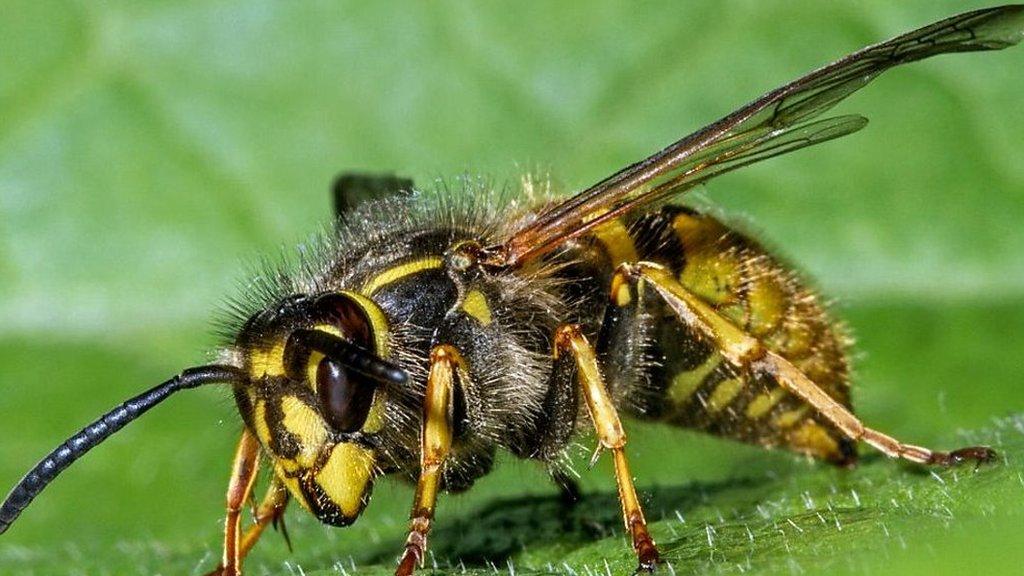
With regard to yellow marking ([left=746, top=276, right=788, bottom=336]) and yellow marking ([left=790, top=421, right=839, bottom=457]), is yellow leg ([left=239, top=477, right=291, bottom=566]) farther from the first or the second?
yellow marking ([left=790, top=421, right=839, bottom=457])

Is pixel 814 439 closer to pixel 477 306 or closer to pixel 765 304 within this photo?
pixel 765 304

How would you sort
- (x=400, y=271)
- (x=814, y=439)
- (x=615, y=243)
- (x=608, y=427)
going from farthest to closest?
(x=814, y=439) < (x=615, y=243) < (x=400, y=271) < (x=608, y=427)

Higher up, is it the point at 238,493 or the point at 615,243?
the point at 615,243

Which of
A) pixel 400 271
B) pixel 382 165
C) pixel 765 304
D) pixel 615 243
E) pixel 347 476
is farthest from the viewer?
pixel 382 165

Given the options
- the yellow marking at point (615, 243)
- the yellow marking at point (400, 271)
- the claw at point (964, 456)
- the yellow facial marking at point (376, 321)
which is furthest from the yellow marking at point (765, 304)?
the yellow facial marking at point (376, 321)

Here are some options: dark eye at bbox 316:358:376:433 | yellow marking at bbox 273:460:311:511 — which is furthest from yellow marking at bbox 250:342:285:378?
yellow marking at bbox 273:460:311:511

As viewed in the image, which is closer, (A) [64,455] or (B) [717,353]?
(A) [64,455]

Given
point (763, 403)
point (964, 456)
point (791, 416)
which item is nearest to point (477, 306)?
point (763, 403)

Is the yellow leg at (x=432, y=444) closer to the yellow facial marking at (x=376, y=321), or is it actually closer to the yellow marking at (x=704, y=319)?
the yellow facial marking at (x=376, y=321)
